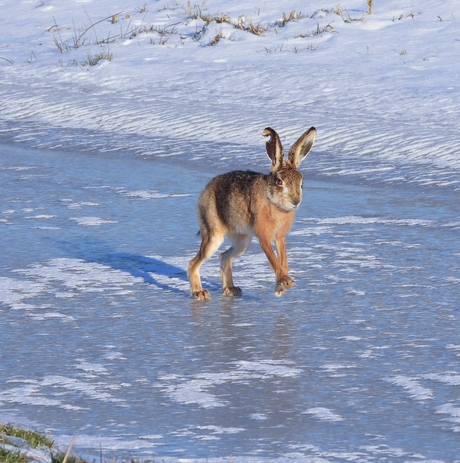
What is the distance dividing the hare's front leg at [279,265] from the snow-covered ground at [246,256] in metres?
0.16

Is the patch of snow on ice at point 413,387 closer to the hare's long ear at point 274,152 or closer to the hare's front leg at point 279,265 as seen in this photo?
the hare's front leg at point 279,265

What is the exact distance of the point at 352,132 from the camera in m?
11.8

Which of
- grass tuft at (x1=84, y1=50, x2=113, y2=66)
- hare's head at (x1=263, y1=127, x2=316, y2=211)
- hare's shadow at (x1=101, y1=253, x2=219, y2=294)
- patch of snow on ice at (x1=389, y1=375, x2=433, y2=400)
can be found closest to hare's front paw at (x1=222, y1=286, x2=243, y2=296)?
hare's shadow at (x1=101, y1=253, x2=219, y2=294)

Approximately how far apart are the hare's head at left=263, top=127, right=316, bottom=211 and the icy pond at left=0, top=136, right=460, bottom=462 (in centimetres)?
62

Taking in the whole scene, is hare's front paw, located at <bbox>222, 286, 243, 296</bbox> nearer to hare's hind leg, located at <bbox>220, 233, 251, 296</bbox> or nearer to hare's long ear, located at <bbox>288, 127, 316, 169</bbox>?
hare's hind leg, located at <bbox>220, 233, 251, 296</bbox>

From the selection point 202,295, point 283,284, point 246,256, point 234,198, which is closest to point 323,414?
point 283,284

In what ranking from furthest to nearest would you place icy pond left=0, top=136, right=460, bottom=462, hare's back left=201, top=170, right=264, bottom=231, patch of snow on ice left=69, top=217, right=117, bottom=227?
1. patch of snow on ice left=69, top=217, right=117, bottom=227
2. hare's back left=201, top=170, right=264, bottom=231
3. icy pond left=0, top=136, right=460, bottom=462

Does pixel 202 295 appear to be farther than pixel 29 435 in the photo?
Yes

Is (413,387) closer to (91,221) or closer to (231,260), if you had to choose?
(231,260)

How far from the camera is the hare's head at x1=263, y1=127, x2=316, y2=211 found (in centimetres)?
637

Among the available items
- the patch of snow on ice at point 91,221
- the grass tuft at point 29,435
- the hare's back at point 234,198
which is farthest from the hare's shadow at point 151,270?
the grass tuft at point 29,435

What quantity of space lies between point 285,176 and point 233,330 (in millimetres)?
944

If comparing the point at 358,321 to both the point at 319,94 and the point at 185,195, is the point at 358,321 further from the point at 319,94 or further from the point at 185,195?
the point at 319,94

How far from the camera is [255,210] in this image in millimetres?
6559
